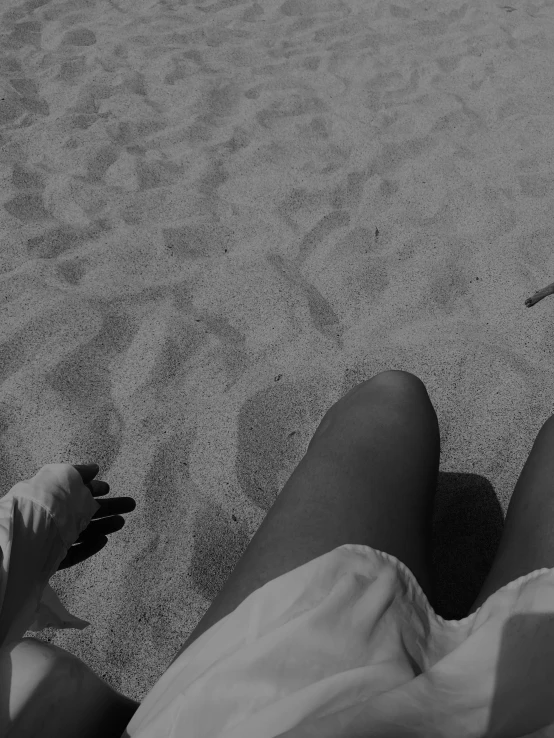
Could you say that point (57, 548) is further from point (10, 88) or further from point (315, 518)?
point (10, 88)

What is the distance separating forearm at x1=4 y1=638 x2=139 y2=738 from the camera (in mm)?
754

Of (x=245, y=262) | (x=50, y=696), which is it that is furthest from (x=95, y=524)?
(x=245, y=262)

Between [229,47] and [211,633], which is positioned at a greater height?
[229,47]

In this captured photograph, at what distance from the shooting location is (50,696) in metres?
0.78

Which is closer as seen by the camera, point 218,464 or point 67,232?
point 218,464

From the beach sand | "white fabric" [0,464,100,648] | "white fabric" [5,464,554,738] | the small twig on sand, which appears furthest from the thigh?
the small twig on sand

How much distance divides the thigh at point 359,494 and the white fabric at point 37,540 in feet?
0.88

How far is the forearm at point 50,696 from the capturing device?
0.75m

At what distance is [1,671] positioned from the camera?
2.57 ft

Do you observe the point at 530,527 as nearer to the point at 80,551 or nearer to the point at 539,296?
the point at 80,551

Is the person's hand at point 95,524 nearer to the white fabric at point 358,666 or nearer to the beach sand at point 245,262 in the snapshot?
the beach sand at point 245,262

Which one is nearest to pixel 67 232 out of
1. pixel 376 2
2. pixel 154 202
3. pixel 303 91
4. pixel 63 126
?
pixel 154 202

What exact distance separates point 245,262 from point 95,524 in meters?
1.05

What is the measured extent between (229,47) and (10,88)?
981 millimetres
